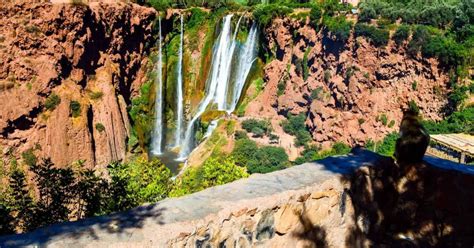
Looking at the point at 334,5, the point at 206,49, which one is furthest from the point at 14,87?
the point at 334,5

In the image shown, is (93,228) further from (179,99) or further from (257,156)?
(179,99)

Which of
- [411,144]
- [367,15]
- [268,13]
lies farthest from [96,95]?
[411,144]

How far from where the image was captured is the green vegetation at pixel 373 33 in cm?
2449

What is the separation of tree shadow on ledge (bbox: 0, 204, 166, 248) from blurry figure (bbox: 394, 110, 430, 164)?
9.64 feet

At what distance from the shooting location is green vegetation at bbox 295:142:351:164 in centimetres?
2508

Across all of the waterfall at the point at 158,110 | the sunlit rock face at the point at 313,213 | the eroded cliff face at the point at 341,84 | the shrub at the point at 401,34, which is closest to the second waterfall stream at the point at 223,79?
the waterfall at the point at 158,110

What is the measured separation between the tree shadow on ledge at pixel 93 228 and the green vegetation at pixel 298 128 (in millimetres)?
25089

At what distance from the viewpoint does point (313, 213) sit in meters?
4.14

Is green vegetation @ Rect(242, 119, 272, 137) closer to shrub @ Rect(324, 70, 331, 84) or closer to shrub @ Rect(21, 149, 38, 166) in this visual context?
shrub @ Rect(324, 70, 331, 84)

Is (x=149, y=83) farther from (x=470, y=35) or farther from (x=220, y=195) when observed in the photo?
(x=220, y=195)

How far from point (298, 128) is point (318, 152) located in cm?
296

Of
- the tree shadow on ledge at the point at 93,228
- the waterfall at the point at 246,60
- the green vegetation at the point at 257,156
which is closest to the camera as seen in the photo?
the tree shadow on ledge at the point at 93,228

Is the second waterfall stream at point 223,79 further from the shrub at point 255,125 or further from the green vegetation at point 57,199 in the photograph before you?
the green vegetation at point 57,199

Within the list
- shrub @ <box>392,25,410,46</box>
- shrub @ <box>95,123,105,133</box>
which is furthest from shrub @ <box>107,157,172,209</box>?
shrub @ <box>392,25,410,46</box>
